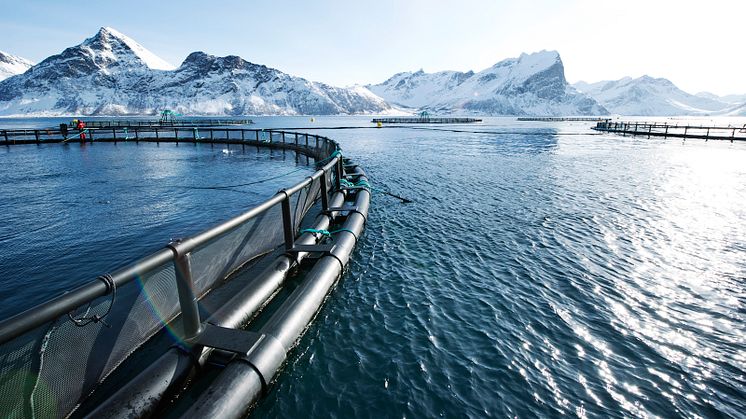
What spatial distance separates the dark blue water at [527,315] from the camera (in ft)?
18.6

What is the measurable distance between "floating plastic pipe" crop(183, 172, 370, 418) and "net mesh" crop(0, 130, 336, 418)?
1428mm

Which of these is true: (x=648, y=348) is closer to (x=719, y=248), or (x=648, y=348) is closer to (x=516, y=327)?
(x=516, y=327)

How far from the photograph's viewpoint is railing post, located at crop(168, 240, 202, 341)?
15.5 ft

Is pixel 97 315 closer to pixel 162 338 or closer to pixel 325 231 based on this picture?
pixel 162 338

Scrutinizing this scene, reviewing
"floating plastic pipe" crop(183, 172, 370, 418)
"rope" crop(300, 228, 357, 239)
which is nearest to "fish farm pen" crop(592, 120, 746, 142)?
"rope" crop(300, 228, 357, 239)

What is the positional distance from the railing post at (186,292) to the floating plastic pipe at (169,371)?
357 mm

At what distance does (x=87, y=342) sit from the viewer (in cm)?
439

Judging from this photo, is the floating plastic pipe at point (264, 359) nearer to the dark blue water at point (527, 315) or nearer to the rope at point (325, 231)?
the dark blue water at point (527, 315)

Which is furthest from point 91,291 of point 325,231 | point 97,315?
point 325,231

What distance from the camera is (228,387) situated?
475cm

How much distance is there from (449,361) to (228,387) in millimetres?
3731

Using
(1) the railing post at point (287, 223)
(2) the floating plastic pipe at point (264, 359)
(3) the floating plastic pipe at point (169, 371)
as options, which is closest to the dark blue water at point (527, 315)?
(2) the floating plastic pipe at point (264, 359)

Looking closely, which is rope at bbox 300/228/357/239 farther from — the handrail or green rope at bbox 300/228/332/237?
the handrail

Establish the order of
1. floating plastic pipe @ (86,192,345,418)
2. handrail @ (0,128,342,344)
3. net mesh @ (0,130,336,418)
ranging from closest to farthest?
handrail @ (0,128,342,344) < net mesh @ (0,130,336,418) < floating plastic pipe @ (86,192,345,418)
